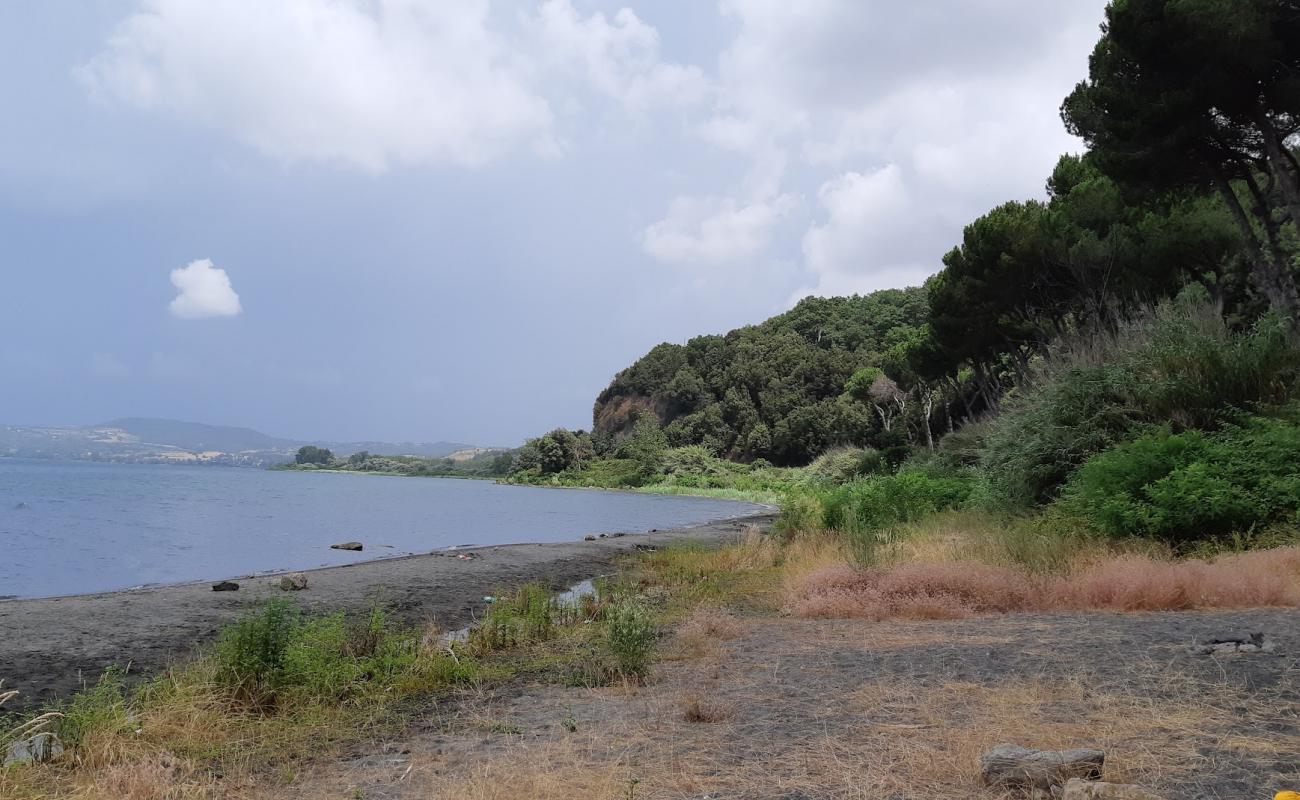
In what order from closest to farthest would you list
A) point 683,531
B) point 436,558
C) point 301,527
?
point 436,558
point 683,531
point 301,527

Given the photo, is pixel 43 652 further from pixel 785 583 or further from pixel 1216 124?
pixel 1216 124

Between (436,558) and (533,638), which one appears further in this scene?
(436,558)

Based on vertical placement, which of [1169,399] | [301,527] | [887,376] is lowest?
[301,527]

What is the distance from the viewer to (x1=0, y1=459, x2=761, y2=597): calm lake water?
2217 centimetres

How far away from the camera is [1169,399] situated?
48.6ft

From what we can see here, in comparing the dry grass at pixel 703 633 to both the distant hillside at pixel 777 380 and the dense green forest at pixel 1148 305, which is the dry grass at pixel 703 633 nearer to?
the dense green forest at pixel 1148 305

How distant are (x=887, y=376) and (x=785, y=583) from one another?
1822 inches

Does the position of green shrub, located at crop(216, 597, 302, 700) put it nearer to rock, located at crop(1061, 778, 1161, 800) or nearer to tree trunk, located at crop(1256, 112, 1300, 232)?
rock, located at crop(1061, 778, 1161, 800)

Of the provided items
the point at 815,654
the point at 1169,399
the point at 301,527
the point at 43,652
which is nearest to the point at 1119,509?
the point at 1169,399

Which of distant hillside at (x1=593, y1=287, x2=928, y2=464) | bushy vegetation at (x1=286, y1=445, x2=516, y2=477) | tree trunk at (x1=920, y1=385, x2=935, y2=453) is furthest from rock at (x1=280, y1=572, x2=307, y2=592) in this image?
bushy vegetation at (x1=286, y1=445, x2=516, y2=477)

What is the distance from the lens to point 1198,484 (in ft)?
37.6

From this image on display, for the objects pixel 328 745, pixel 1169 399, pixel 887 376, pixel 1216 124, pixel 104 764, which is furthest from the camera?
pixel 887 376

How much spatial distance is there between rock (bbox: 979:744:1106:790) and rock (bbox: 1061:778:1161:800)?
0.81 feet

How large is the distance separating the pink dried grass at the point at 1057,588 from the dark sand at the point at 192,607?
23.1 ft
